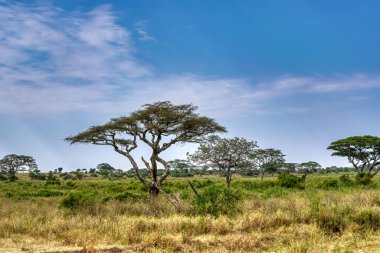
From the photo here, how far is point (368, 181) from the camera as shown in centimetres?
3559

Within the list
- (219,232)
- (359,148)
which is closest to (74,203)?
(219,232)

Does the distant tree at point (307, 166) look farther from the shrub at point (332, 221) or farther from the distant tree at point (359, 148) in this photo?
the shrub at point (332, 221)

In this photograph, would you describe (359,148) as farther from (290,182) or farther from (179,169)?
(179,169)

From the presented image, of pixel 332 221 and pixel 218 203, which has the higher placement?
pixel 218 203

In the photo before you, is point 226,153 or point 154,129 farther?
point 226,153

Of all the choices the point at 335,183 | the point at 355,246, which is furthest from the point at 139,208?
the point at 335,183

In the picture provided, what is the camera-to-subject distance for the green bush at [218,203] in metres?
15.6

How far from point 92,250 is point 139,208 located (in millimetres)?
7361

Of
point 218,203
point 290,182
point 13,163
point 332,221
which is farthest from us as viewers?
point 13,163

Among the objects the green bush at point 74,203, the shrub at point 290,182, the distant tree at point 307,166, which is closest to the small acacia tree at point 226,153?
the shrub at point 290,182

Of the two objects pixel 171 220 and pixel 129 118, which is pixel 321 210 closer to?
pixel 171 220

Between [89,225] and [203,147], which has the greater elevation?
[203,147]

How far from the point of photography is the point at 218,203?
15844 millimetres

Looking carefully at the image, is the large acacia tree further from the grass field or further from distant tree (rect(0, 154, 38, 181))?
distant tree (rect(0, 154, 38, 181))
